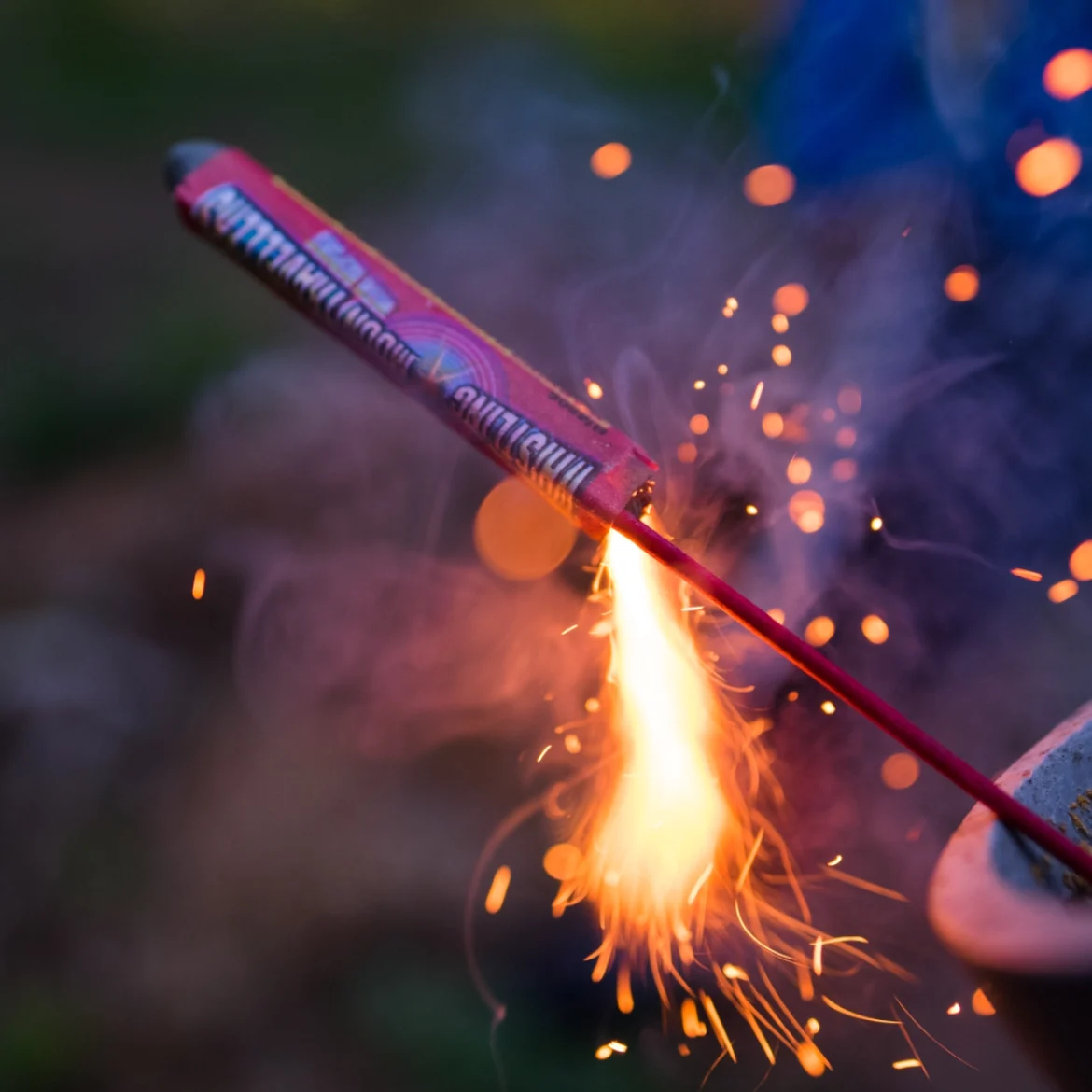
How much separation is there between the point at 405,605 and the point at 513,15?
2.10 feet

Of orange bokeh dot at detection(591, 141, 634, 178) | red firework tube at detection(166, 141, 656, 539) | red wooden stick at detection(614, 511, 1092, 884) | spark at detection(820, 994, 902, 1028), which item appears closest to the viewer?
red wooden stick at detection(614, 511, 1092, 884)

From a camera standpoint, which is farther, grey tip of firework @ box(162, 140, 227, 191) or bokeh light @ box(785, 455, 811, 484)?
bokeh light @ box(785, 455, 811, 484)

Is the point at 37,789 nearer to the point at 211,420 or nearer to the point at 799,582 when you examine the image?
the point at 211,420

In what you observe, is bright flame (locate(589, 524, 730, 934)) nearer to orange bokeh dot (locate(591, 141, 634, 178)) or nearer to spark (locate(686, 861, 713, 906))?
spark (locate(686, 861, 713, 906))

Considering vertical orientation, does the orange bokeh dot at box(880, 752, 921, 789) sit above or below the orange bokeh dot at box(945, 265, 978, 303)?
below

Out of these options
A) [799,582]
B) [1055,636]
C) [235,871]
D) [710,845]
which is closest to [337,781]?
[235,871]

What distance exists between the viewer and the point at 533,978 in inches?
31.9

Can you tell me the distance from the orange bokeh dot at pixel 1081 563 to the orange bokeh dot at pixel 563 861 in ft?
1.79

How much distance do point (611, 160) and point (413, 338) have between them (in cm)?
39

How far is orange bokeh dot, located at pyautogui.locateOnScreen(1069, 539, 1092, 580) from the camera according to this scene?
2.70 feet

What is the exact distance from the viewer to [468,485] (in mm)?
899

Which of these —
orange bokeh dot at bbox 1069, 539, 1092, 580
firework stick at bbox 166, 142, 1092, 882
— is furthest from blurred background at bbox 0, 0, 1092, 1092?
firework stick at bbox 166, 142, 1092, 882

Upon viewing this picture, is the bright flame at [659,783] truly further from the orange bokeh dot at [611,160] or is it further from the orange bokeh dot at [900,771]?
the orange bokeh dot at [611,160]

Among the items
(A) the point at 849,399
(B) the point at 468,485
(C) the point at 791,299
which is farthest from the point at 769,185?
(B) the point at 468,485
